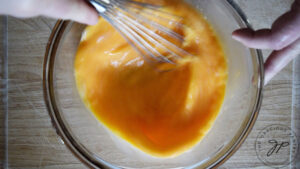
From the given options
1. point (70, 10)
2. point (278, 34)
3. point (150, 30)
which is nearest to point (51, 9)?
point (70, 10)

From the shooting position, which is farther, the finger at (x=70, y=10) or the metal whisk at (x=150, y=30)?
the metal whisk at (x=150, y=30)

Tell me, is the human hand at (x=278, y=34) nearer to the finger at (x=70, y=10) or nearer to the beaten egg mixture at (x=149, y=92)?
the beaten egg mixture at (x=149, y=92)

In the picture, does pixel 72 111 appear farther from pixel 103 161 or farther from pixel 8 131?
pixel 8 131

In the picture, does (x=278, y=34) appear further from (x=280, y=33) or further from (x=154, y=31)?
(x=154, y=31)

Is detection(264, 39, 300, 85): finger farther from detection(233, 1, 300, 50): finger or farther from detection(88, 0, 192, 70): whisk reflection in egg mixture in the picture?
detection(88, 0, 192, 70): whisk reflection in egg mixture

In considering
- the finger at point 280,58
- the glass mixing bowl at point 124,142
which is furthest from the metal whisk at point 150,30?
the finger at point 280,58

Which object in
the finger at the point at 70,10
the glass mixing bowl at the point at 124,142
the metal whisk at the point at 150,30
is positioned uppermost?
the finger at the point at 70,10
